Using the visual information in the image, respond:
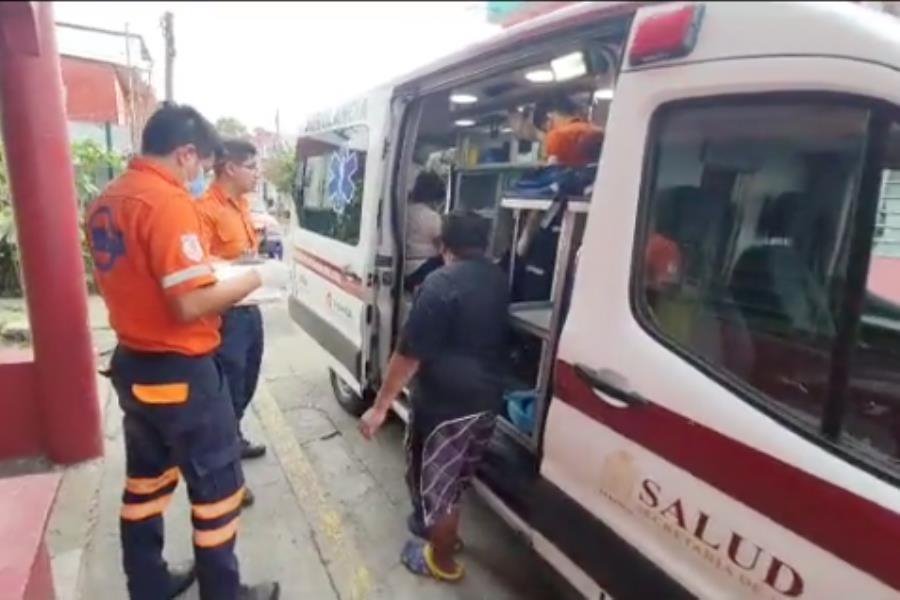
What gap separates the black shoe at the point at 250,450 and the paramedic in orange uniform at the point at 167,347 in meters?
1.36

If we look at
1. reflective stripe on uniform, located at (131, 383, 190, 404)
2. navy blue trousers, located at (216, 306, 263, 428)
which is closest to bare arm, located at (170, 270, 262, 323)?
reflective stripe on uniform, located at (131, 383, 190, 404)

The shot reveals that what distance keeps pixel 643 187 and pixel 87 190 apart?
7.92 metres

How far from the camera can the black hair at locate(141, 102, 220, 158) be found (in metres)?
1.90

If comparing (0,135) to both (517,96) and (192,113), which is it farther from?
(517,96)

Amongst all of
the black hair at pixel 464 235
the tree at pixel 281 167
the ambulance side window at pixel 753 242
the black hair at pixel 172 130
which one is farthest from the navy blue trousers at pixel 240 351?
the tree at pixel 281 167

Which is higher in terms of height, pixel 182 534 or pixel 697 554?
pixel 697 554

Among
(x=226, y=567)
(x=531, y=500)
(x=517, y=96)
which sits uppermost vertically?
(x=517, y=96)

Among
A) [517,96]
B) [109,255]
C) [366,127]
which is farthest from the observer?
[517,96]

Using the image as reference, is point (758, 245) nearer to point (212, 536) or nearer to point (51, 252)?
point (212, 536)

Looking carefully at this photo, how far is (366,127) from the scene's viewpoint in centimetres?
342

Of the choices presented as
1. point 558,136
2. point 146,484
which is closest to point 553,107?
point 558,136

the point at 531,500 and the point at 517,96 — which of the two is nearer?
the point at 531,500

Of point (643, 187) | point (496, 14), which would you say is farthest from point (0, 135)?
point (496, 14)

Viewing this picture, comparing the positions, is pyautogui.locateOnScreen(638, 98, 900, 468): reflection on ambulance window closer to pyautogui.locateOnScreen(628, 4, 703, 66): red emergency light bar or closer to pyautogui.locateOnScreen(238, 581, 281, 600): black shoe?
pyautogui.locateOnScreen(628, 4, 703, 66): red emergency light bar
